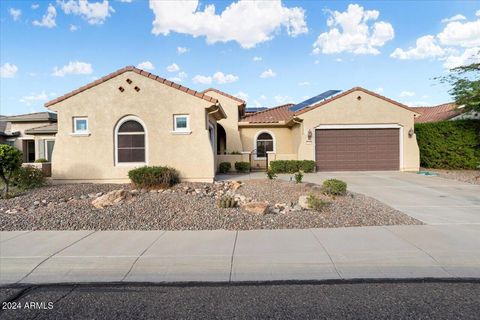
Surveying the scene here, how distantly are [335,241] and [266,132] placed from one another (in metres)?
15.5

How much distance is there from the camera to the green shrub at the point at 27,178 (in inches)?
437

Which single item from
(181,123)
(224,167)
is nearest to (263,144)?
(224,167)

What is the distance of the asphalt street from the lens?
3.41 meters

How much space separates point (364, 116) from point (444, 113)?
1199 cm

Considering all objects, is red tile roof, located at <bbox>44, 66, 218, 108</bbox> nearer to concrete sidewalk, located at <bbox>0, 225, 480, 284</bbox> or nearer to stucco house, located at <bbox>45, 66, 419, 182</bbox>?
stucco house, located at <bbox>45, 66, 419, 182</bbox>

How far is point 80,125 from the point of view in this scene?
12.7 metres

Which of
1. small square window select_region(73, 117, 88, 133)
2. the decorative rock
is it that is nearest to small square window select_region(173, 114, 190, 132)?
small square window select_region(73, 117, 88, 133)

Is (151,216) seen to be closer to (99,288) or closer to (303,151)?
(99,288)

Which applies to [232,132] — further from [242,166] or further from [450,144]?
[450,144]

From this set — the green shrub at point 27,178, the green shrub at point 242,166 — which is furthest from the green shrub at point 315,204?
the green shrub at point 27,178

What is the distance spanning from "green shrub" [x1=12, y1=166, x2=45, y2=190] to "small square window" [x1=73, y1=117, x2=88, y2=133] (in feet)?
7.24

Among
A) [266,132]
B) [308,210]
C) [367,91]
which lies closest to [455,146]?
[367,91]

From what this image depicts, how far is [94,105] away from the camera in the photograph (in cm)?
1254

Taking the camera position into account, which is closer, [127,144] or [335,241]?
[335,241]
